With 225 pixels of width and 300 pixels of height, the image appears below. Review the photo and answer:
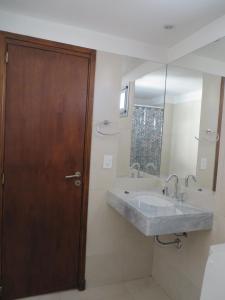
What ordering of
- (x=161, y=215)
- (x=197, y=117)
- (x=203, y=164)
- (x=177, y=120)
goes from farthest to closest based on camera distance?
(x=177, y=120), (x=197, y=117), (x=203, y=164), (x=161, y=215)

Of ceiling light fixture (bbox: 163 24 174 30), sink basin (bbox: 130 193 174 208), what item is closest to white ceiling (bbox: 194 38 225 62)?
ceiling light fixture (bbox: 163 24 174 30)

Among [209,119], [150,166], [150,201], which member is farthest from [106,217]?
[209,119]

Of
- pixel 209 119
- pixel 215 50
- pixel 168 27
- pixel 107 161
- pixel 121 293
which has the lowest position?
pixel 121 293

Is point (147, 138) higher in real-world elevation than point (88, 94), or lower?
lower

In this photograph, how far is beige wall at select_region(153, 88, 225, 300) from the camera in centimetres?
180

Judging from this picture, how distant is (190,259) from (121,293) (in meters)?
0.74

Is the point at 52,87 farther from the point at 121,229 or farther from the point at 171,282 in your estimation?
the point at 171,282

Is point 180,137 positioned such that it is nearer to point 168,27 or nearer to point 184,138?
point 184,138

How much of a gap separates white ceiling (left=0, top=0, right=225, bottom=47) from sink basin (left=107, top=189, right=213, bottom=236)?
1438 millimetres

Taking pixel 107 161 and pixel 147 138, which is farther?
pixel 147 138

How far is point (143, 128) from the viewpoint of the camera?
2.49m

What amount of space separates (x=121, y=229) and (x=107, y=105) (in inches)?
47.6

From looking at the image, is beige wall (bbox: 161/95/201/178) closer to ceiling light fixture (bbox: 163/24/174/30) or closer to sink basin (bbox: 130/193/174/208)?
sink basin (bbox: 130/193/174/208)

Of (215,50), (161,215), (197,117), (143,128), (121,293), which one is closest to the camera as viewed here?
(161,215)
